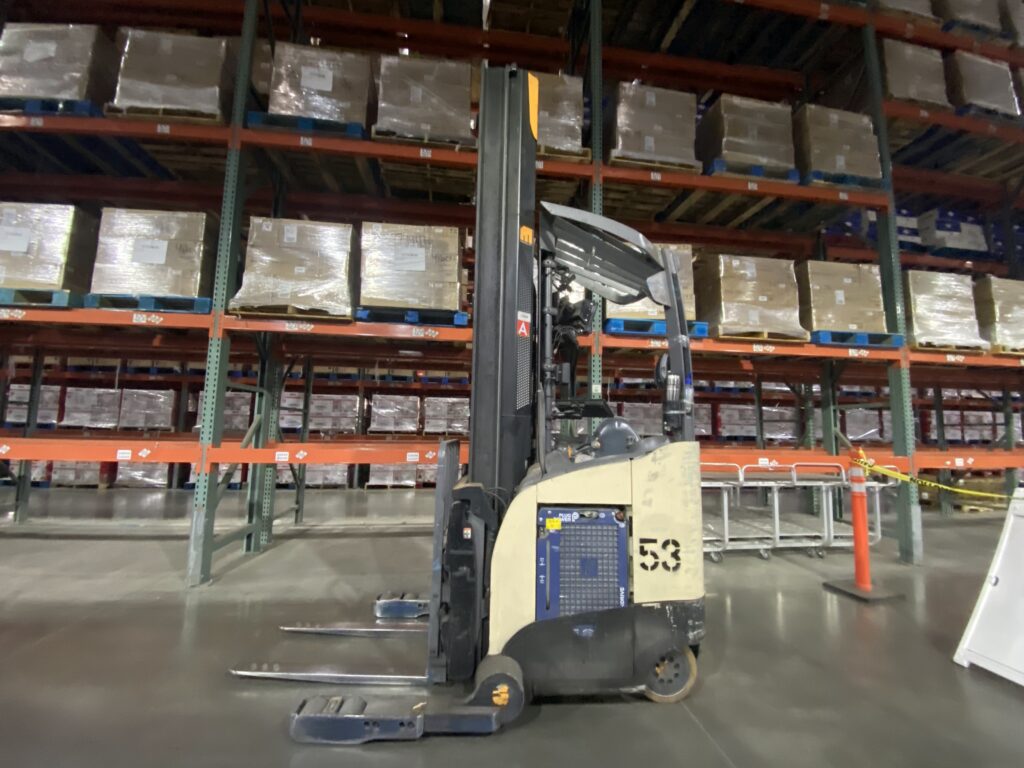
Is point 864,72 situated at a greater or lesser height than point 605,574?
greater

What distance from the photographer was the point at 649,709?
90.0 inches

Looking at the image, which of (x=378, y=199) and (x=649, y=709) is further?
(x=378, y=199)

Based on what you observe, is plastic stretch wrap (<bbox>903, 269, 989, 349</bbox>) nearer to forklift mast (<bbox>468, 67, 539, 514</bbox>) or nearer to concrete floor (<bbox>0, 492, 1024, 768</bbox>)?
concrete floor (<bbox>0, 492, 1024, 768</bbox>)

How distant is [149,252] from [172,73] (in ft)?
5.54

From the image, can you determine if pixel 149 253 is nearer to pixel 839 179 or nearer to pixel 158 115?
pixel 158 115

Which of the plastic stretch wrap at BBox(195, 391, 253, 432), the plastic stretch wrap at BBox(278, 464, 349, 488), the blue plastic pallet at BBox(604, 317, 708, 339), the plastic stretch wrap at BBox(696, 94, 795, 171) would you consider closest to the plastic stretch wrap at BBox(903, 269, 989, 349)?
the plastic stretch wrap at BBox(696, 94, 795, 171)

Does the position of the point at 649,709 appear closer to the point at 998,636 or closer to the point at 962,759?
the point at 962,759

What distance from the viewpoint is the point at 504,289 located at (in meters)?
2.54

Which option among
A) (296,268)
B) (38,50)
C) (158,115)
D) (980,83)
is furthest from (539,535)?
(980,83)

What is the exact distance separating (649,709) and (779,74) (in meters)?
7.72

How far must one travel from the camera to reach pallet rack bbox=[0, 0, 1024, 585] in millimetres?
4176

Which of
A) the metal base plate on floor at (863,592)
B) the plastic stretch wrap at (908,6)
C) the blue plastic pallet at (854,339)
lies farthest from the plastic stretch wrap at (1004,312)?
the metal base plate on floor at (863,592)

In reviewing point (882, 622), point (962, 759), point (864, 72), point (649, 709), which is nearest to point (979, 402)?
point (864, 72)

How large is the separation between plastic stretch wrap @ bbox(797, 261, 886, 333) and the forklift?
3.41m
